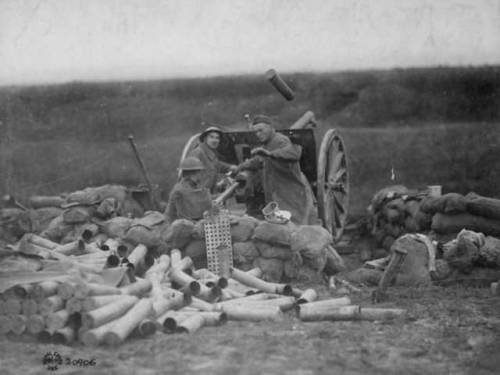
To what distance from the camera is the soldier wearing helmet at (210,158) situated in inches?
375

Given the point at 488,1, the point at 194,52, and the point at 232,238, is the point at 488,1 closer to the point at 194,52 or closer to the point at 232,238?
the point at 232,238

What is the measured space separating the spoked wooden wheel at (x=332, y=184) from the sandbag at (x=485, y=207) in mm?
2142

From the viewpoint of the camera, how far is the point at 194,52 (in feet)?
44.1

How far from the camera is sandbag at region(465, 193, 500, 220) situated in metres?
7.93

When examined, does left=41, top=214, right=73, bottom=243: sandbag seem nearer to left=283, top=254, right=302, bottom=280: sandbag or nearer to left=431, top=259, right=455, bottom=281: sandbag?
left=283, top=254, right=302, bottom=280: sandbag

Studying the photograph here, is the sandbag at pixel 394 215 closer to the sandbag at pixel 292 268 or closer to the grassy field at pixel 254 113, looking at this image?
the grassy field at pixel 254 113

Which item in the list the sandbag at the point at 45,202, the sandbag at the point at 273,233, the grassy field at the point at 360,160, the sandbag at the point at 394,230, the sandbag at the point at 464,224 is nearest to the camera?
the sandbag at the point at 273,233

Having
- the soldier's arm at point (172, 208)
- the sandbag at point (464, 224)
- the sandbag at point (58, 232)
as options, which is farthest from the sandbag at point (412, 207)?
the sandbag at point (58, 232)

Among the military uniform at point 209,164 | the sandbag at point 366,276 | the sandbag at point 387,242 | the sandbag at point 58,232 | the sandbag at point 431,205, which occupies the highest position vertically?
the military uniform at point 209,164

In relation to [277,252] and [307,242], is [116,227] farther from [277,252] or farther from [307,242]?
[307,242]

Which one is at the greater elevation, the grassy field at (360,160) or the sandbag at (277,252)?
the grassy field at (360,160)

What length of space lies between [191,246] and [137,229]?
0.66 meters

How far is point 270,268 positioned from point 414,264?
168cm

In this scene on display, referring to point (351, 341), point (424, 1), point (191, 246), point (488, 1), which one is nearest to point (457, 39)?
point (424, 1)
